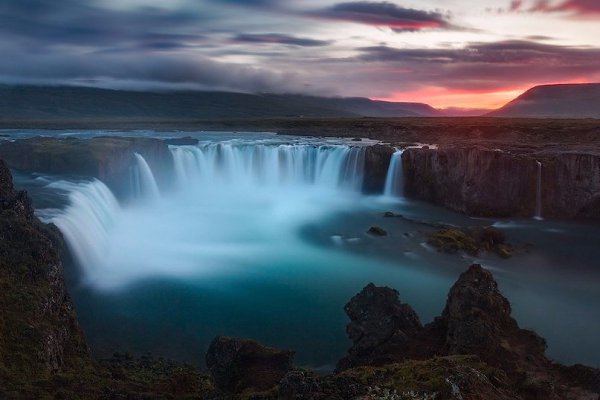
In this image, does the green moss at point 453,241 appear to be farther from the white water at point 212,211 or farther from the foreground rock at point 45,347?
the foreground rock at point 45,347

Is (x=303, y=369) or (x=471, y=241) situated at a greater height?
(x=303, y=369)

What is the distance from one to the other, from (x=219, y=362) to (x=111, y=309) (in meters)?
8.45

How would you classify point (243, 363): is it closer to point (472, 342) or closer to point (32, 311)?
point (32, 311)

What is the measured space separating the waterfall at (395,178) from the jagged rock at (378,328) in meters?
29.2

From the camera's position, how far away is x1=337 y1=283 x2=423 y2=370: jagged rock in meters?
12.7

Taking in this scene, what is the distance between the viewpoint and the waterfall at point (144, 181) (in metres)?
41.1

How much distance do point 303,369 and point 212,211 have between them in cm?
2932

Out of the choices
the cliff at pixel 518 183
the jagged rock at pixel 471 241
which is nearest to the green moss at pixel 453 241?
the jagged rock at pixel 471 241

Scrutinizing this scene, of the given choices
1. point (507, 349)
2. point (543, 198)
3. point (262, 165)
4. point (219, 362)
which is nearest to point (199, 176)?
point (262, 165)

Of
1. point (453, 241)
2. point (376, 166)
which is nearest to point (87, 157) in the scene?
point (376, 166)

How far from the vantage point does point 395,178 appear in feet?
143

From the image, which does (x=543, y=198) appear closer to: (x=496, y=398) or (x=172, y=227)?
(x=172, y=227)

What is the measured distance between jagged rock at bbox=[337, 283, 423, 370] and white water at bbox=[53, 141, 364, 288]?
12189 millimetres

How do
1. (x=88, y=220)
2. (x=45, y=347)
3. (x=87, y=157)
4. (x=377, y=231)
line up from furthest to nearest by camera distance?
1. (x=87, y=157)
2. (x=377, y=231)
3. (x=88, y=220)
4. (x=45, y=347)
